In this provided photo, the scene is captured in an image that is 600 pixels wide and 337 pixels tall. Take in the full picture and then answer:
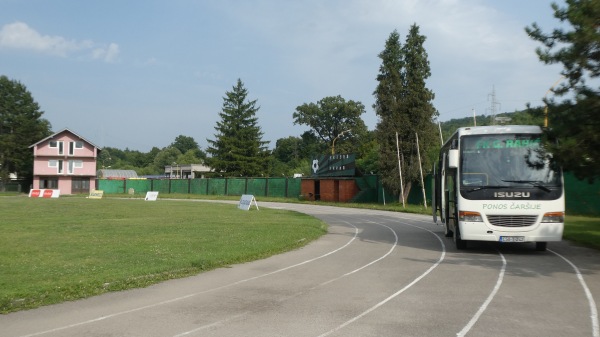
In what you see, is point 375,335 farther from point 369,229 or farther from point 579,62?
point 369,229

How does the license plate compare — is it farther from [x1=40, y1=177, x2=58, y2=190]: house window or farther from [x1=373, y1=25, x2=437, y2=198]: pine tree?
[x1=40, y1=177, x2=58, y2=190]: house window

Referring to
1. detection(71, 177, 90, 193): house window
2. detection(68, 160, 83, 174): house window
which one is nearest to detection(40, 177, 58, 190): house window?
detection(71, 177, 90, 193): house window

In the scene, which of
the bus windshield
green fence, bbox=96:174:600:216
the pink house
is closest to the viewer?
the bus windshield

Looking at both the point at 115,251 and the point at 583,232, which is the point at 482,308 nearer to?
the point at 115,251

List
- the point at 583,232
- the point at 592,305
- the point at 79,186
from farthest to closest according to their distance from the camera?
the point at 79,186 → the point at 583,232 → the point at 592,305

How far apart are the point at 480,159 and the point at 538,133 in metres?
1.56

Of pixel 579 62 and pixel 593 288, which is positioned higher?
pixel 579 62

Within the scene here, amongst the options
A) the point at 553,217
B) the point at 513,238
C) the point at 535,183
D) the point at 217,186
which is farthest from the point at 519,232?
the point at 217,186

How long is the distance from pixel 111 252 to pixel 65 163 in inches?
2756

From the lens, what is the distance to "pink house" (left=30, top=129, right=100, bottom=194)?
7538cm

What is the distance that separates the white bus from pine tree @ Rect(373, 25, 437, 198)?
30.2m

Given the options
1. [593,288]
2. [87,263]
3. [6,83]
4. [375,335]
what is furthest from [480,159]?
[6,83]

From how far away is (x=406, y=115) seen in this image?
4469 centimetres

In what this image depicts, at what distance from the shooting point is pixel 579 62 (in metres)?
12.1
